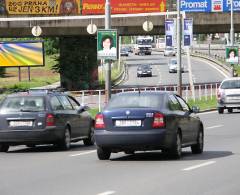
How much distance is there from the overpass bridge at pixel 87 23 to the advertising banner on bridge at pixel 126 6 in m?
Result: 0.46

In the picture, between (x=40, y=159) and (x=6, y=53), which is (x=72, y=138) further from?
(x=6, y=53)

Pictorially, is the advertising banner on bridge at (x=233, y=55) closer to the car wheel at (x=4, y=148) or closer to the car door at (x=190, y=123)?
the car wheel at (x=4, y=148)

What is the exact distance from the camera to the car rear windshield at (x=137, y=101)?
17.7 metres

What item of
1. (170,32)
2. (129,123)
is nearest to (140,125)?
(129,123)

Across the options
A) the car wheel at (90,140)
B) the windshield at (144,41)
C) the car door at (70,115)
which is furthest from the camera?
the windshield at (144,41)

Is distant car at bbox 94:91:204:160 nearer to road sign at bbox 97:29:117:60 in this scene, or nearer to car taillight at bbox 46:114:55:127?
car taillight at bbox 46:114:55:127

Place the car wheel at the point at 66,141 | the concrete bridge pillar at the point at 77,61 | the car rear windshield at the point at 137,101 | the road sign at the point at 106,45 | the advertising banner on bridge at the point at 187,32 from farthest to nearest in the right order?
the concrete bridge pillar at the point at 77,61 → the advertising banner on bridge at the point at 187,32 → the road sign at the point at 106,45 → the car wheel at the point at 66,141 → the car rear windshield at the point at 137,101

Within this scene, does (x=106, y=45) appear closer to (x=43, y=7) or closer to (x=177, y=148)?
(x=177, y=148)

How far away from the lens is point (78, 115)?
2181 cm

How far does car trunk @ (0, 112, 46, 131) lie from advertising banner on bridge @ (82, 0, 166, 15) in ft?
145

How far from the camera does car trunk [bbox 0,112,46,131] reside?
2033cm

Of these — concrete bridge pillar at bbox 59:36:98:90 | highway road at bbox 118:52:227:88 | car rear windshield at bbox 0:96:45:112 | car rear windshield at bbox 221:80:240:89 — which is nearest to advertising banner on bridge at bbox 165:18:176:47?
car rear windshield at bbox 221:80:240:89

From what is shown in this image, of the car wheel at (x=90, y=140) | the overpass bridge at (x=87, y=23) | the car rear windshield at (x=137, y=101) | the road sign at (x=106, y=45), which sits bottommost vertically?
the car wheel at (x=90, y=140)

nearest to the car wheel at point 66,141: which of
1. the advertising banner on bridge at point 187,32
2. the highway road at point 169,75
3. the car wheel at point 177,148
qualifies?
the car wheel at point 177,148
